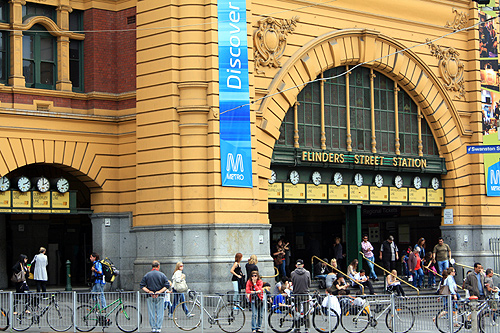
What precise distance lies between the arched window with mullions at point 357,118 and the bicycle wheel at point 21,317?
14.4 m

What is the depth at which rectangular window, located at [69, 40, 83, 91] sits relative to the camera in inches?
1340

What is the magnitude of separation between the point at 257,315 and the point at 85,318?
4.58 metres

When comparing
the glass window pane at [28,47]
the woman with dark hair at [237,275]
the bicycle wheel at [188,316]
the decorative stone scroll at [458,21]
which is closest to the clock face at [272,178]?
the woman with dark hair at [237,275]

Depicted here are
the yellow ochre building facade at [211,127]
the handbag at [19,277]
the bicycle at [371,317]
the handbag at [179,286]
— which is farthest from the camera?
the yellow ochre building facade at [211,127]

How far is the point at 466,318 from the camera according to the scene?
23141mm

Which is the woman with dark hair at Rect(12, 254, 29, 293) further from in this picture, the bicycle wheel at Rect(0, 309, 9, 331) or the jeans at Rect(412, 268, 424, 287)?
the jeans at Rect(412, 268, 424, 287)

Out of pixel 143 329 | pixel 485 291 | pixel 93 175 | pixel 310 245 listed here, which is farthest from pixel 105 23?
pixel 485 291

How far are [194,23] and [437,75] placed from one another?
45.0ft

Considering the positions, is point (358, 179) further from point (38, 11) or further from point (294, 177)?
point (38, 11)

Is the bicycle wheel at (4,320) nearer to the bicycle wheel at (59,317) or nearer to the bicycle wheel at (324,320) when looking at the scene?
the bicycle wheel at (59,317)

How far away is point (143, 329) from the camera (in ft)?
74.1

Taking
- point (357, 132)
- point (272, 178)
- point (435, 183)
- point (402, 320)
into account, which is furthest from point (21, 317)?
point (435, 183)

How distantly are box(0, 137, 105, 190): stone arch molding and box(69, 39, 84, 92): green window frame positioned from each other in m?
2.57

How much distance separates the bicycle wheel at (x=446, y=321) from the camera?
23078 mm
